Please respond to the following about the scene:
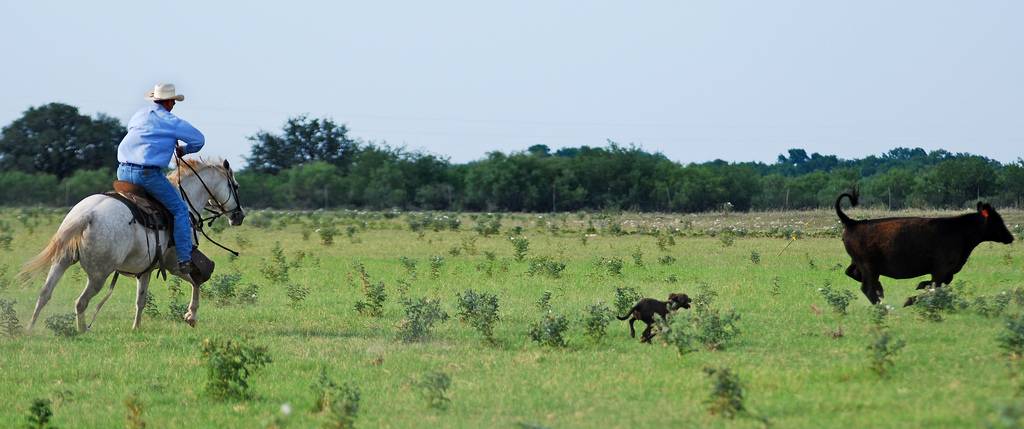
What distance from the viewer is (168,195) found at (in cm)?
999

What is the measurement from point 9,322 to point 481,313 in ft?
17.4

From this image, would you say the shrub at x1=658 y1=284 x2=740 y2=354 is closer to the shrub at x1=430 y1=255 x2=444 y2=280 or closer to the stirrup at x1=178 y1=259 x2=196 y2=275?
the stirrup at x1=178 y1=259 x2=196 y2=275

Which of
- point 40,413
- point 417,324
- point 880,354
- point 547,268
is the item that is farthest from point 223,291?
point 880,354

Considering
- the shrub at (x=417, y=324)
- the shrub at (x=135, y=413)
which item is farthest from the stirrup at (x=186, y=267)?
the shrub at (x=135, y=413)

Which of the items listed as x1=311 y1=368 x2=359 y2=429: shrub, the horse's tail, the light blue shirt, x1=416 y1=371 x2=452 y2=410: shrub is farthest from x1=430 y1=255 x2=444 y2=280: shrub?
x1=416 y1=371 x2=452 y2=410: shrub

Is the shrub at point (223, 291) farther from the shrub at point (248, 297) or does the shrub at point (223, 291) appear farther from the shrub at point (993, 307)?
the shrub at point (993, 307)

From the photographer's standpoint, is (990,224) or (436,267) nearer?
(990,224)

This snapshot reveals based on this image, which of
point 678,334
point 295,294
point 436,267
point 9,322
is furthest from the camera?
point 436,267

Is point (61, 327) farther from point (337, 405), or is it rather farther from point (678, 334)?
point (678, 334)

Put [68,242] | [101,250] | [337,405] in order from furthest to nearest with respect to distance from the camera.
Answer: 1. [101,250]
2. [68,242]
3. [337,405]

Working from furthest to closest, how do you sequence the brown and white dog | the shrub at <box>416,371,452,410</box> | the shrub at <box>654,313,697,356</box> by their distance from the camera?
the brown and white dog, the shrub at <box>654,313,697,356</box>, the shrub at <box>416,371,452,410</box>

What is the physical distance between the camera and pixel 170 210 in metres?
10.1

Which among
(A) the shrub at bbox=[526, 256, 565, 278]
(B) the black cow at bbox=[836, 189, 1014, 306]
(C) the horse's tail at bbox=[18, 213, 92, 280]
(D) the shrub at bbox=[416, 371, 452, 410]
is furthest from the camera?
(A) the shrub at bbox=[526, 256, 565, 278]

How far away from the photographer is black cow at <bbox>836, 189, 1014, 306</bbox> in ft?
34.6
